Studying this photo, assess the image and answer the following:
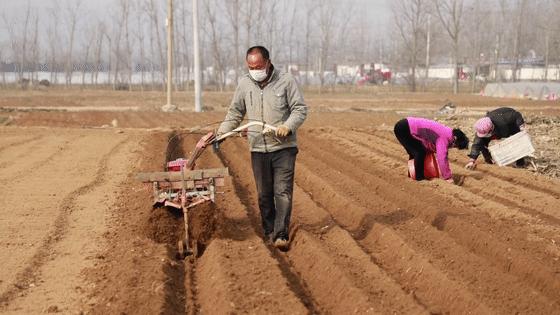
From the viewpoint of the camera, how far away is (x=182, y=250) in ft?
22.0

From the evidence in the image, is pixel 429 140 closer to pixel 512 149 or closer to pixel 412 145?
pixel 412 145

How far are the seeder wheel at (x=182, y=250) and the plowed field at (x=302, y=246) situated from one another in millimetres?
86

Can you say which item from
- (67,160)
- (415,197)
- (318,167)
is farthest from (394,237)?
(67,160)

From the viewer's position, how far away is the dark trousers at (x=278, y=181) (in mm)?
6770

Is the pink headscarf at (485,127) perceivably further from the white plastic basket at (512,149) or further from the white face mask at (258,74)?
the white face mask at (258,74)

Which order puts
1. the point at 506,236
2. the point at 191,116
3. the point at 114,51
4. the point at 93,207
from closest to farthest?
the point at 506,236, the point at 93,207, the point at 191,116, the point at 114,51

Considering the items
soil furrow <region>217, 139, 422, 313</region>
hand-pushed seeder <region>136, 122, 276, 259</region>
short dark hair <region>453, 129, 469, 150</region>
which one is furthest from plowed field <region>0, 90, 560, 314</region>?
short dark hair <region>453, 129, 469, 150</region>

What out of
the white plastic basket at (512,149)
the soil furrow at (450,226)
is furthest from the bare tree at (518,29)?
the soil furrow at (450,226)

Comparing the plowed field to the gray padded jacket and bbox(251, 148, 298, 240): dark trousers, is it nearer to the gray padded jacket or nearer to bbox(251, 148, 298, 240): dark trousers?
bbox(251, 148, 298, 240): dark trousers

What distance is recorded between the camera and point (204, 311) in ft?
16.9

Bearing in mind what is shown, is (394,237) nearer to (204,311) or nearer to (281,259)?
(281,259)

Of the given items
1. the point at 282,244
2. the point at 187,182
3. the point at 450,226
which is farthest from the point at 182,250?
the point at 450,226

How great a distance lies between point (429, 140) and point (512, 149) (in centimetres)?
197

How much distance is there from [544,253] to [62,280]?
4180 mm
